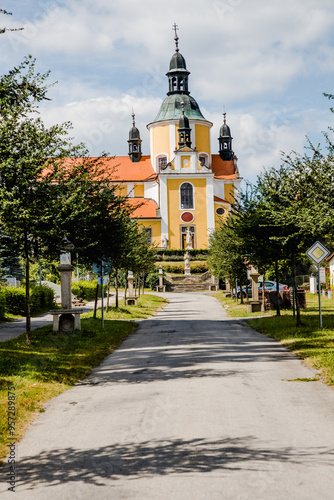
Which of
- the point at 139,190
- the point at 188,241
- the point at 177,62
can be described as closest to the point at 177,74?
the point at 177,62

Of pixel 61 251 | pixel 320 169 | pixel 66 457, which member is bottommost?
pixel 66 457

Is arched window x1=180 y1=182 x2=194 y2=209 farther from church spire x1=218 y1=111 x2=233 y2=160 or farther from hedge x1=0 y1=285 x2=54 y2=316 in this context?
hedge x1=0 y1=285 x2=54 y2=316

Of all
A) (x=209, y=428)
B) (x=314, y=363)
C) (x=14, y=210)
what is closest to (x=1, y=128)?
(x=14, y=210)

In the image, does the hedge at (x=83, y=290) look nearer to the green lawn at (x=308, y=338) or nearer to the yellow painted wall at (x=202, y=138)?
the green lawn at (x=308, y=338)

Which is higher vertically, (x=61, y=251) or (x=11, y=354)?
(x=61, y=251)

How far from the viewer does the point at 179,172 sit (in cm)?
7825

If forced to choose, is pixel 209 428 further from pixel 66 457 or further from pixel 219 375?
pixel 219 375

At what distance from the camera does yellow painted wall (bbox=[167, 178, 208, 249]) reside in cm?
7738

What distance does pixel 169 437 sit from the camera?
6.29 metres

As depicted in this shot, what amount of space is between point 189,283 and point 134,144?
35.7 metres

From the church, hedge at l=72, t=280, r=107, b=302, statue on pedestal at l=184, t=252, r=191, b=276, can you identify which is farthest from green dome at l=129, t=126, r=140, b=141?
hedge at l=72, t=280, r=107, b=302

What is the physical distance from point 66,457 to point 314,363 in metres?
6.91

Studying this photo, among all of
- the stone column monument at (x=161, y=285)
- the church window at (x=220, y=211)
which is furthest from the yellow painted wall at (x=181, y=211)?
the stone column monument at (x=161, y=285)

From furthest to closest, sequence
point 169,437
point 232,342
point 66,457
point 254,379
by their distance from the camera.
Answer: point 232,342 → point 254,379 → point 169,437 → point 66,457
